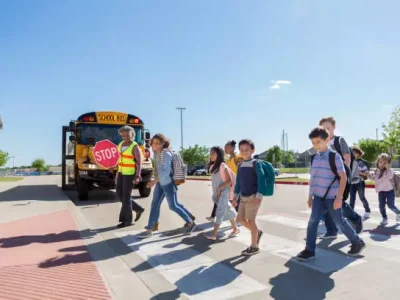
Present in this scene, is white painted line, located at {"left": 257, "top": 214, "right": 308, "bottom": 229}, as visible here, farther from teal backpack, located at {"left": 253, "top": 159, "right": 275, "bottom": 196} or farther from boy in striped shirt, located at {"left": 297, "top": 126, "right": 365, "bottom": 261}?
teal backpack, located at {"left": 253, "top": 159, "right": 275, "bottom": 196}

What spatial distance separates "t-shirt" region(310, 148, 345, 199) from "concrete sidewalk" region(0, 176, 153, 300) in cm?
237

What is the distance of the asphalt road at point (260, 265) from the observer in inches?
138

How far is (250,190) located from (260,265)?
97 cm

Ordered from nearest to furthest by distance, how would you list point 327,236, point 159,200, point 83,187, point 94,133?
1. point 327,236
2. point 159,200
3. point 83,187
4. point 94,133

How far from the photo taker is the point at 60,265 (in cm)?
436

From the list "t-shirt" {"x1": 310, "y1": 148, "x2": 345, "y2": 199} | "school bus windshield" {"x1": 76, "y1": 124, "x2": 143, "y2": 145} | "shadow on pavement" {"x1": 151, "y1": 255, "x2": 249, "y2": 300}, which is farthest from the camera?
"school bus windshield" {"x1": 76, "y1": 124, "x2": 143, "y2": 145}

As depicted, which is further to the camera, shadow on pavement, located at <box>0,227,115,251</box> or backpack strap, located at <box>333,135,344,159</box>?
shadow on pavement, located at <box>0,227,115,251</box>

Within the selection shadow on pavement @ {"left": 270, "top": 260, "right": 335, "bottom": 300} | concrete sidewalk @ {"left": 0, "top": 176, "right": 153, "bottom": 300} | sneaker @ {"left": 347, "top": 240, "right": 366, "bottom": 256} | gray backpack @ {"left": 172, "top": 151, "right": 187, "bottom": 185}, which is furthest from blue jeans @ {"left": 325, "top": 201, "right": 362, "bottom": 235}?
concrete sidewalk @ {"left": 0, "top": 176, "right": 153, "bottom": 300}

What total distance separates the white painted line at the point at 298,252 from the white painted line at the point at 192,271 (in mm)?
899

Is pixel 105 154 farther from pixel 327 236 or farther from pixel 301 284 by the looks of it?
pixel 301 284

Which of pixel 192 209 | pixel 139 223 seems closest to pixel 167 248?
pixel 139 223

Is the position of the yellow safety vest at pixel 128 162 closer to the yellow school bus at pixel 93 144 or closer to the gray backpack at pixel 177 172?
the gray backpack at pixel 177 172

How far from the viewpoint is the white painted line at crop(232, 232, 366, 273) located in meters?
4.28

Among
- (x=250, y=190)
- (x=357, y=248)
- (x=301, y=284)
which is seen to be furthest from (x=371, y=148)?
(x=301, y=284)
